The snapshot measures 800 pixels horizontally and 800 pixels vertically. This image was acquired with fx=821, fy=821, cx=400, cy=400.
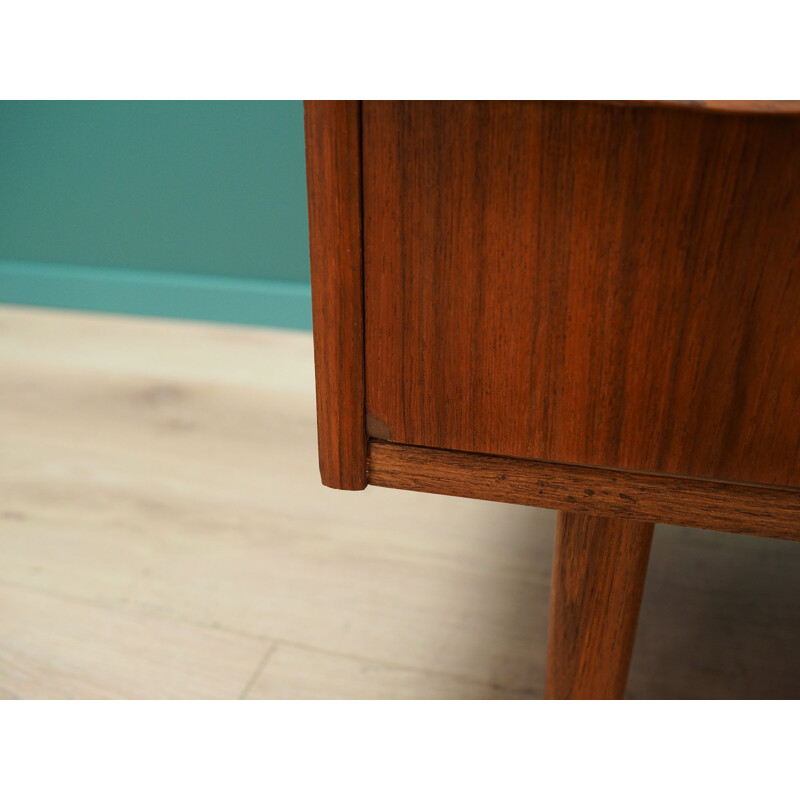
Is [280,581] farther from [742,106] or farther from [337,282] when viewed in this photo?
[742,106]

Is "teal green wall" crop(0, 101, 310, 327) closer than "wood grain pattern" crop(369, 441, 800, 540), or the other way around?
"wood grain pattern" crop(369, 441, 800, 540)

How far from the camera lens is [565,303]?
0.95 feet

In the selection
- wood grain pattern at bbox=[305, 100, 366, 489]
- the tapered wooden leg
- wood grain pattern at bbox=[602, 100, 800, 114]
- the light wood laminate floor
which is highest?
wood grain pattern at bbox=[602, 100, 800, 114]

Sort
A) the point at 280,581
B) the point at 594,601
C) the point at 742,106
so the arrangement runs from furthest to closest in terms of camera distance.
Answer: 1. the point at 280,581
2. the point at 594,601
3. the point at 742,106

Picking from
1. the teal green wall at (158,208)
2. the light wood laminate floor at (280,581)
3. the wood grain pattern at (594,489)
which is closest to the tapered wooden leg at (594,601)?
the wood grain pattern at (594,489)

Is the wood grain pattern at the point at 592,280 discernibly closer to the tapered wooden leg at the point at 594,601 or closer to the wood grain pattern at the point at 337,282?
the wood grain pattern at the point at 337,282

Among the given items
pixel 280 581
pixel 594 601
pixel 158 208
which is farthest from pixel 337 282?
pixel 158 208

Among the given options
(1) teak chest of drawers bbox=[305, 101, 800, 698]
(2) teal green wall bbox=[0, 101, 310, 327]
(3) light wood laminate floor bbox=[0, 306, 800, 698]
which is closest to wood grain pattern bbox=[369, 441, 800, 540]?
(1) teak chest of drawers bbox=[305, 101, 800, 698]

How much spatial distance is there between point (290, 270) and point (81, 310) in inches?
15.6

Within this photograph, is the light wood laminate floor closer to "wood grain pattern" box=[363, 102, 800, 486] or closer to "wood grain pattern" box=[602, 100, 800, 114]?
"wood grain pattern" box=[363, 102, 800, 486]

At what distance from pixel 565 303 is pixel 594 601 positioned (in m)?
0.21

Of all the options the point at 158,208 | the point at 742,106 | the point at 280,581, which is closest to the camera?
the point at 742,106

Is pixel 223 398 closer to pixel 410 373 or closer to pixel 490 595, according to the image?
pixel 490 595

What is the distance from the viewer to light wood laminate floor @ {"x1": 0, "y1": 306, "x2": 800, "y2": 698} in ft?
2.14
